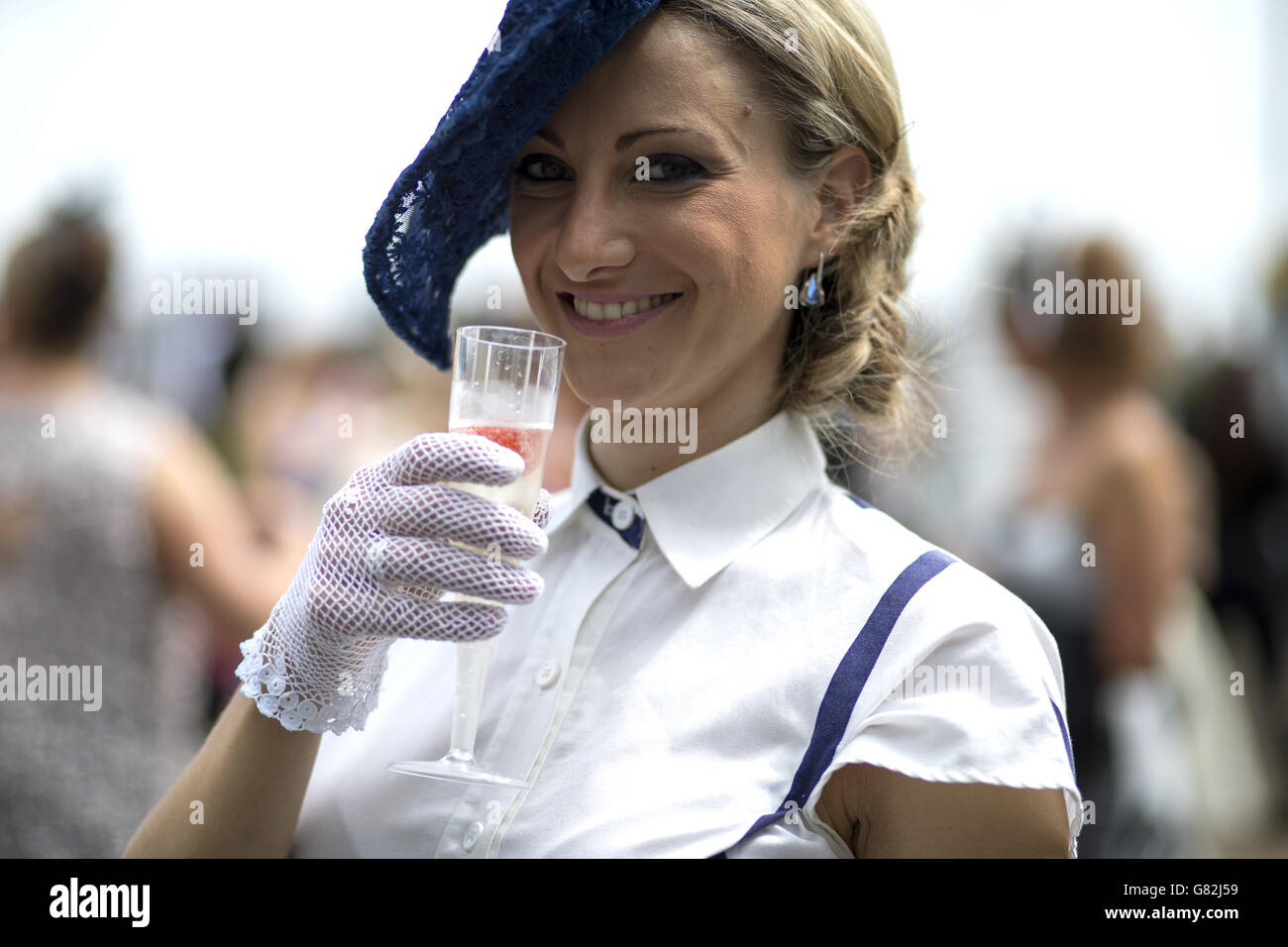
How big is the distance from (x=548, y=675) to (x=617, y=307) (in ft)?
1.87

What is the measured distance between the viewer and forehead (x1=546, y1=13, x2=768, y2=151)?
1839 millimetres

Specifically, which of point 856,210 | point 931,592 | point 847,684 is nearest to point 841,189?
point 856,210

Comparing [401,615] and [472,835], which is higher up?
[401,615]

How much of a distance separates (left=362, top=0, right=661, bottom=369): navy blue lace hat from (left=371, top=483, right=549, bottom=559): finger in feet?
1.81

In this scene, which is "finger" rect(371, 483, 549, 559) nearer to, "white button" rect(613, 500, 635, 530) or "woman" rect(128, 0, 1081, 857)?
"woman" rect(128, 0, 1081, 857)

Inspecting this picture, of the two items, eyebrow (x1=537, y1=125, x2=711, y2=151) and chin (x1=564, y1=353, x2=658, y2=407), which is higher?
eyebrow (x1=537, y1=125, x2=711, y2=151)

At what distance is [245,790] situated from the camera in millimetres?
1885

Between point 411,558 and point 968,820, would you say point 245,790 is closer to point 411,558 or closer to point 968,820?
point 411,558

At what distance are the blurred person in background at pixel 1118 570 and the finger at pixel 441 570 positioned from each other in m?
3.06

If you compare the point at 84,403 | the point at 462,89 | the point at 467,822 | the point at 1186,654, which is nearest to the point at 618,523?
the point at 467,822

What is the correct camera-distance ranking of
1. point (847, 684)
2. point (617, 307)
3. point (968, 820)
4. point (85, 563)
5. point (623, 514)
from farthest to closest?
point (85, 563), point (623, 514), point (617, 307), point (847, 684), point (968, 820)

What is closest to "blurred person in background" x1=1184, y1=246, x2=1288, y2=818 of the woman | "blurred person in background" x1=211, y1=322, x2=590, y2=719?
"blurred person in background" x1=211, y1=322, x2=590, y2=719

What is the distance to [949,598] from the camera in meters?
1.75
